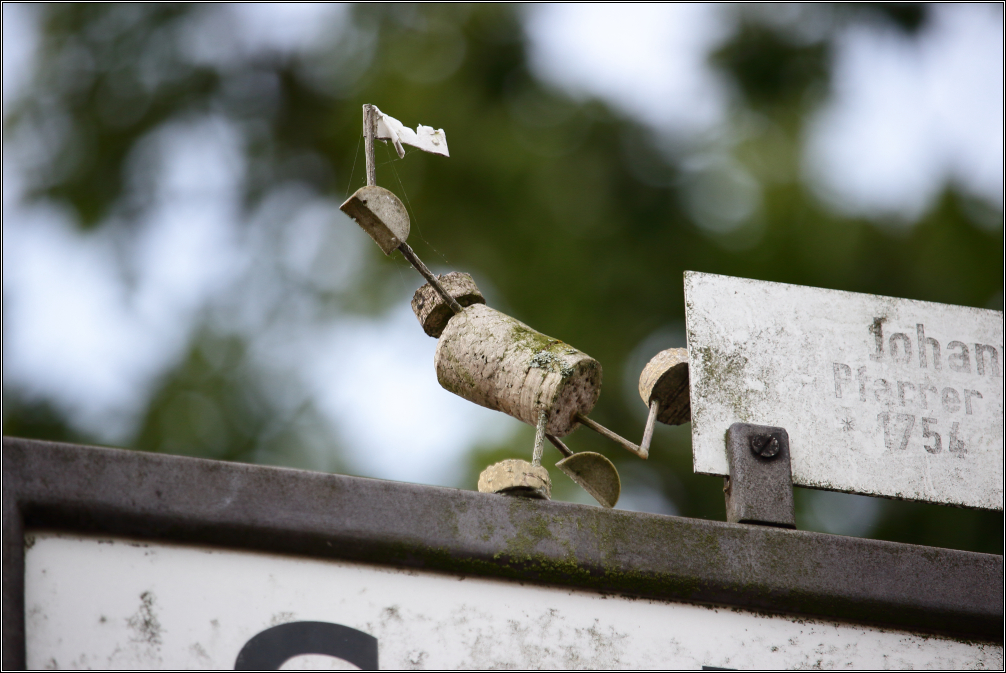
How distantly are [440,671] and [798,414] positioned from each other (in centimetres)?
54

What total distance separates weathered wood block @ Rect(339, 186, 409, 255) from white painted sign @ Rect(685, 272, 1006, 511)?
0.36 metres

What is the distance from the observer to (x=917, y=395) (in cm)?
134

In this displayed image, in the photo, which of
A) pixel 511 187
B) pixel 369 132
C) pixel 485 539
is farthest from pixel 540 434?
pixel 511 187

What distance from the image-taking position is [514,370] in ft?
4.26

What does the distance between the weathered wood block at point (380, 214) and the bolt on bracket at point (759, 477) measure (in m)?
0.45

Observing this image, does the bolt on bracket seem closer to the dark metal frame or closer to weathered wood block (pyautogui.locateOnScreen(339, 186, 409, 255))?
the dark metal frame

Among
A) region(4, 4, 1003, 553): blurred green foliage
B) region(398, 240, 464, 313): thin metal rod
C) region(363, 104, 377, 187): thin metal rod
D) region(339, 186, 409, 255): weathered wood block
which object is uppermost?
region(4, 4, 1003, 553): blurred green foliage

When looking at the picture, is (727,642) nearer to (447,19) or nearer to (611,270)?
(611,270)

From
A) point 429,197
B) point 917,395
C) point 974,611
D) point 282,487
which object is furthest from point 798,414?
point 429,197

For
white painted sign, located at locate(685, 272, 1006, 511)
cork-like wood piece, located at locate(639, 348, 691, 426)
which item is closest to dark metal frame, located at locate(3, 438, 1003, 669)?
white painted sign, located at locate(685, 272, 1006, 511)

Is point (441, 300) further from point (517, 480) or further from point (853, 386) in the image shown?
point (853, 386)

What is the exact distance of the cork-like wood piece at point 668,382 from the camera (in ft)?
4.57

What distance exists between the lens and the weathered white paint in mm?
991

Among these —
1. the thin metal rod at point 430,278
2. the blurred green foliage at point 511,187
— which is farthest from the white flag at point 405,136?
the blurred green foliage at point 511,187
